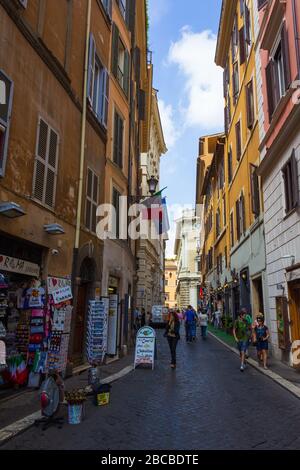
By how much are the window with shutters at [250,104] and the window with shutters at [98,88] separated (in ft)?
21.1

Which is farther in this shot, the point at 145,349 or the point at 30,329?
the point at 145,349

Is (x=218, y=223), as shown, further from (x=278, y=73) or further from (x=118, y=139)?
(x=278, y=73)

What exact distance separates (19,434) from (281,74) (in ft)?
40.9

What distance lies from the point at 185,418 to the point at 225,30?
2467cm

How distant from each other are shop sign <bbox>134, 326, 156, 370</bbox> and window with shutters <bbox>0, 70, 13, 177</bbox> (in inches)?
272

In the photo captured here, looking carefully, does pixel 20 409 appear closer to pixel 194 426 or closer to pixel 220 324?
pixel 194 426

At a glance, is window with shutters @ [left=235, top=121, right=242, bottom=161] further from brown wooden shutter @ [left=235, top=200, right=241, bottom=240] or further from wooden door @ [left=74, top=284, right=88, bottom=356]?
wooden door @ [left=74, top=284, right=88, bottom=356]

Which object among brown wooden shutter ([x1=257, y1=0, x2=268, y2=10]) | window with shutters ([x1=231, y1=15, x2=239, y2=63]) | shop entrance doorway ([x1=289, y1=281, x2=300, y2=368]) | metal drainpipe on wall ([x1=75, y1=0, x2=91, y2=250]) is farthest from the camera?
window with shutters ([x1=231, y1=15, x2=239, y2=63])

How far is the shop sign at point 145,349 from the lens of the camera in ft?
39.8

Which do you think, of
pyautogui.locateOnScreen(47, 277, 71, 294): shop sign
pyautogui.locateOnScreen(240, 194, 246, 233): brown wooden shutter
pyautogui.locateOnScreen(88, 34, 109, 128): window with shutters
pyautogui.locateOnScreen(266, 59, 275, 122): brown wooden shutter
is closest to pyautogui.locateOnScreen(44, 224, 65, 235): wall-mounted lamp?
pyautogui.locateOnScreen(47, 277, 71, 294): shop sign

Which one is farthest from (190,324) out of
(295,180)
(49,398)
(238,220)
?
(49,398)

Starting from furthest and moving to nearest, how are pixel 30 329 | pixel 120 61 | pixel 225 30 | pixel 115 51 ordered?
pixel 225 30
pixel 120 61
pixel 115 51
pixel 30 329

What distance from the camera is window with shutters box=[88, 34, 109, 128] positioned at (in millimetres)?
13477

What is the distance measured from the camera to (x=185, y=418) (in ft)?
21.2
